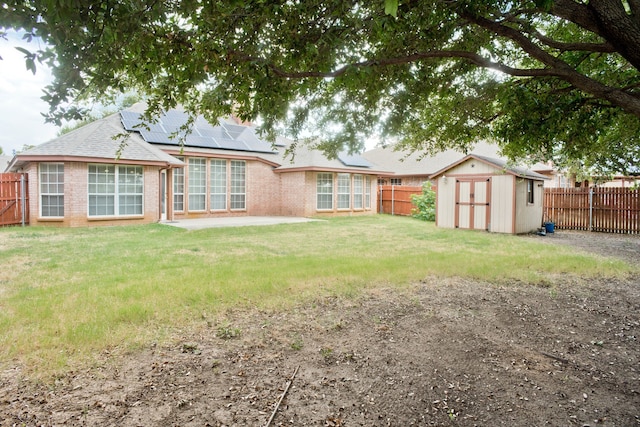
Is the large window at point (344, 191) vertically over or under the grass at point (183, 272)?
over

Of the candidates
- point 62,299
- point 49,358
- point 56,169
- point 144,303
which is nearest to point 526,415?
point 49,358

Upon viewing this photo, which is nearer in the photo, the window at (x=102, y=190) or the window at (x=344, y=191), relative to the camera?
the window at (x=102, y=190)

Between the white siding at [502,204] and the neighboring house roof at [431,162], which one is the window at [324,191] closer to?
the neighboring house roof at [431,162]

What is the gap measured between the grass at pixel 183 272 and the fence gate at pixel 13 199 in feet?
6.94

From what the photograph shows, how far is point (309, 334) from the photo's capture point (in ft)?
14.1

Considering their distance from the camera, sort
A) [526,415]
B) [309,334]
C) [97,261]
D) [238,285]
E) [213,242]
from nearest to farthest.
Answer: [526,415] → [309,334] → [238,285] → [97,261] → [213,242]

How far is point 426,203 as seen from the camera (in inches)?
846

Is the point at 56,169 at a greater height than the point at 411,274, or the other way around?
the point at 56,169

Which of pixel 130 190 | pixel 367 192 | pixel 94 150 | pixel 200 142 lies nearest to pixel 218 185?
pixel 200 142

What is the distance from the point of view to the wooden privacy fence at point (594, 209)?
1515cm

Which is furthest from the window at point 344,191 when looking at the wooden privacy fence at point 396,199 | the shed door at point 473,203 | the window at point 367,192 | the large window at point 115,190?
the large window at point 115,190

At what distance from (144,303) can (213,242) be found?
5.96m

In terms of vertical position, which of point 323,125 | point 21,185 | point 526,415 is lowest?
point 526,415

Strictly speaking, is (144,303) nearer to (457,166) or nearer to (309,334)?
(309,334)
